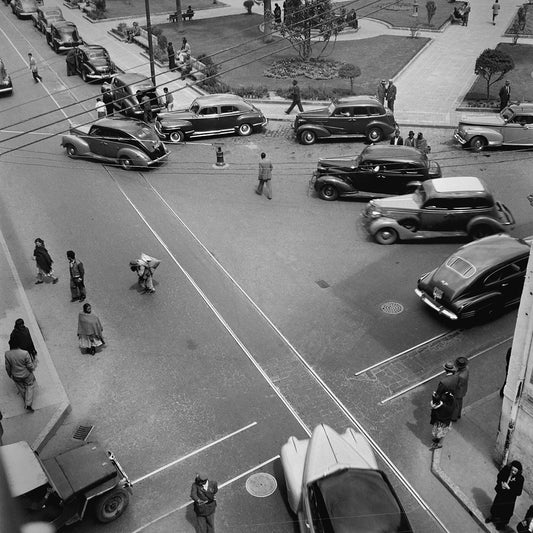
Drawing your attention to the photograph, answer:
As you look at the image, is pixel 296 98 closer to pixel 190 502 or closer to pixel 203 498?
pixel 190 502

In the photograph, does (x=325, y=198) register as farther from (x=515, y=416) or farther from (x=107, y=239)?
(x=515, y=416)

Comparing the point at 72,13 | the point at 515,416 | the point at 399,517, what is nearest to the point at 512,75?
the point at 515,416

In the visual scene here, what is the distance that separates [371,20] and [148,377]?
121 ft

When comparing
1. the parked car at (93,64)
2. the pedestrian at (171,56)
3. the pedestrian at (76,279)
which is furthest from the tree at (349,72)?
the pedestrian at (76,279)

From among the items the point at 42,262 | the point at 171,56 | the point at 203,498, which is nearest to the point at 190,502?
the point at 203,498

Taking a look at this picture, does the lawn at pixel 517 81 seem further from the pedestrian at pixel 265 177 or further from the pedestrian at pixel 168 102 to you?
the pedestrian at pixel 168 102

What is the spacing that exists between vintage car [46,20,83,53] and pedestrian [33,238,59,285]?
2590cm

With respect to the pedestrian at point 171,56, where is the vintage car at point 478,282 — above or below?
A: below

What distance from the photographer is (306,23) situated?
1255 inches

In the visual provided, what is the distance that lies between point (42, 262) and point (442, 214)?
34.5ft

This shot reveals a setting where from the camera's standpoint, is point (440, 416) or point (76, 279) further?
point (76, 279)

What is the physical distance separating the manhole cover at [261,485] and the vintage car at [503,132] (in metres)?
16.7

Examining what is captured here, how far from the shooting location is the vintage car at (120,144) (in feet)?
74.4

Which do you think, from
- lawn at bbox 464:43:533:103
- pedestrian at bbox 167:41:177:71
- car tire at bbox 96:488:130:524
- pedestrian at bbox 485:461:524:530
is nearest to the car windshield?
pedestrian at bbox 485:461:524:530
